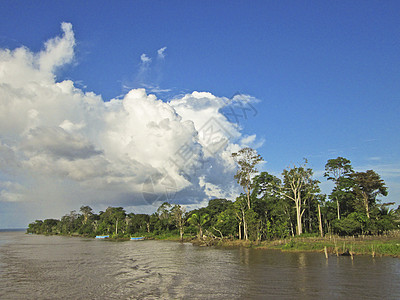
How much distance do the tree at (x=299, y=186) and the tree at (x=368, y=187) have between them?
585 centimetres

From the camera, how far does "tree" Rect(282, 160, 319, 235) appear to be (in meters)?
43.6

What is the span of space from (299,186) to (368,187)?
10.3 metres

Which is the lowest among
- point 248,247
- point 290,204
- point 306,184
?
point 248,247

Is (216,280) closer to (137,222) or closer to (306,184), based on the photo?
(306,184)

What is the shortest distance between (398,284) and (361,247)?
1220 centimetres

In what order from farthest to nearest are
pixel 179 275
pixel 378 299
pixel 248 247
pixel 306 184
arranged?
pixel 306 184
pixel 248 247
pixel 179 275
pixel 378 299

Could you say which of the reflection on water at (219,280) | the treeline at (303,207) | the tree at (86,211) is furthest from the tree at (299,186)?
the tree at (86,211)

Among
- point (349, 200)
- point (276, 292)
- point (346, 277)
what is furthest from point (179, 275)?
point (349, 200)

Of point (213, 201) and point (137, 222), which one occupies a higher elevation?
point (213, 201)

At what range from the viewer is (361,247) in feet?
91.6

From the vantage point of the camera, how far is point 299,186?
146 ft

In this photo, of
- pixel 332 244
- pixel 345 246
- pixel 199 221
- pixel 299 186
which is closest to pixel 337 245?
pixel 332 244

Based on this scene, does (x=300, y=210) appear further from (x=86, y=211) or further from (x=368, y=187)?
(x=86, y=211)

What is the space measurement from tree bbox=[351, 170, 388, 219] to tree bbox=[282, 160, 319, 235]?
585cm
